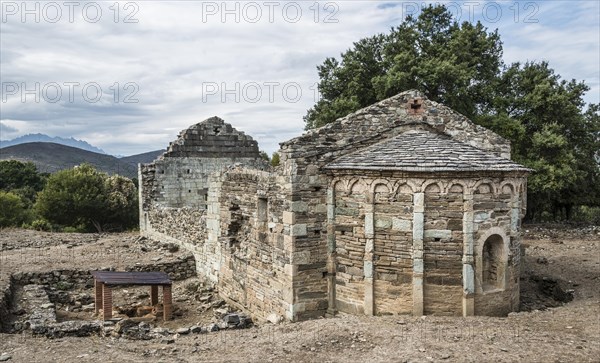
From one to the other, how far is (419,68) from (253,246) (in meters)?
15.3

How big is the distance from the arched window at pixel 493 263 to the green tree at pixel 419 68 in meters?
15.1

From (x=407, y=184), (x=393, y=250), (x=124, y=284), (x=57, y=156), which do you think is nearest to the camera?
(x=407, y=184)

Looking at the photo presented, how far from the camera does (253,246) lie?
488 inches

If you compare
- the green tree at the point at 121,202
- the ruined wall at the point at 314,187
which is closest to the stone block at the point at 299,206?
the ruined wall at the point at 314,187

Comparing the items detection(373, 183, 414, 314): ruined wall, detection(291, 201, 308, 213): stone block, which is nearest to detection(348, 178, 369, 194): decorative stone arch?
detection(373, 183, 414, 314): ruined wall

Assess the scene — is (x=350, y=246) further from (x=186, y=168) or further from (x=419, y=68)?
(x=419, y=68)

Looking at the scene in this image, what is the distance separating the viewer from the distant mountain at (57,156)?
8462cm

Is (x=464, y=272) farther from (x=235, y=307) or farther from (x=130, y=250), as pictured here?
(x=130, y=250)

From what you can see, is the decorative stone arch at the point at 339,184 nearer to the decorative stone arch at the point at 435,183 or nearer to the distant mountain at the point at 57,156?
the decorative stone arch at the point at 435,183

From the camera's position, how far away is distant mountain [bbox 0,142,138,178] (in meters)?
84.6

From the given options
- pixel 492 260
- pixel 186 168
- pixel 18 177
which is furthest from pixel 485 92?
pixel 18 177

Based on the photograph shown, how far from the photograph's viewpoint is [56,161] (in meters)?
88.8

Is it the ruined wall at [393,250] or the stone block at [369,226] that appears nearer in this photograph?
the ruined wall at [393,250]

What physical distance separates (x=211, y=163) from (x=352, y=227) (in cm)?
1225
